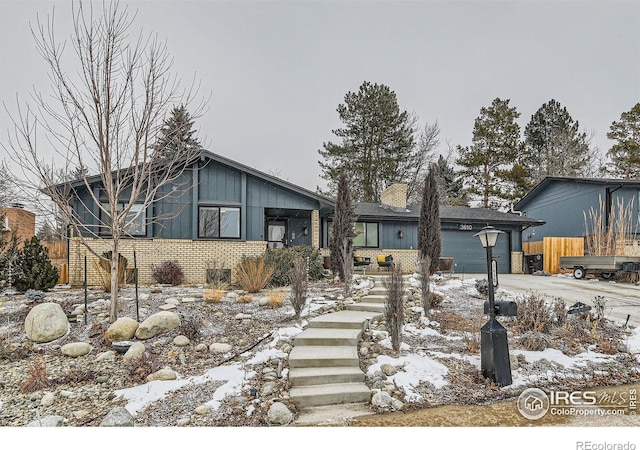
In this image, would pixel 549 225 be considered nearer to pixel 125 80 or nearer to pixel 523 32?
pixel 523 32

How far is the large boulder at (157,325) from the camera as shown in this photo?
4.44m

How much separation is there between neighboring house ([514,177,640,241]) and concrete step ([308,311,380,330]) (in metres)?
9.42

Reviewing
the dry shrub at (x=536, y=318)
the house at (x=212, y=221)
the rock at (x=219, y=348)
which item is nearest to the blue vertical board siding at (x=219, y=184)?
the house at (x=212, y=221)

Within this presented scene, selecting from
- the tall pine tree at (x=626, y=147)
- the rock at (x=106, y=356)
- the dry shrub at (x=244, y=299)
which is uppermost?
the tall pine tree at (x=626, y=147)

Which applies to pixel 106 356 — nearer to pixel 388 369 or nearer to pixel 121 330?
pixel 121 330

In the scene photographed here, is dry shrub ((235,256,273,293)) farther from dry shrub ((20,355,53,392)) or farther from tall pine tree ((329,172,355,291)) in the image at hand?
dry shrub ((20,355,53,392))

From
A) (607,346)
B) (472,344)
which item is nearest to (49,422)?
(472,344)

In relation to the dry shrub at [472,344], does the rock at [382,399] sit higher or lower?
lower

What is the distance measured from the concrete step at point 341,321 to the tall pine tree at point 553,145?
1870 cm

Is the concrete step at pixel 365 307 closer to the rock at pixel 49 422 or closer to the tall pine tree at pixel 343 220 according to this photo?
the tall pine tree at pixel 343 220

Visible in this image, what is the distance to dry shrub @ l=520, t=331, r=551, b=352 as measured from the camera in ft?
14.0

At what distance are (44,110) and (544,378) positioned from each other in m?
6.84

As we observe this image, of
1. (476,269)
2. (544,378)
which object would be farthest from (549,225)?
(544,378)

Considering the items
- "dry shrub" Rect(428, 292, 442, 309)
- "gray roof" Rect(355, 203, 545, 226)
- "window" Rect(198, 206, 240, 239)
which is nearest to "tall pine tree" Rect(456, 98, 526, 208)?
"gray roof" Rect(355, 203, 545, 226)
